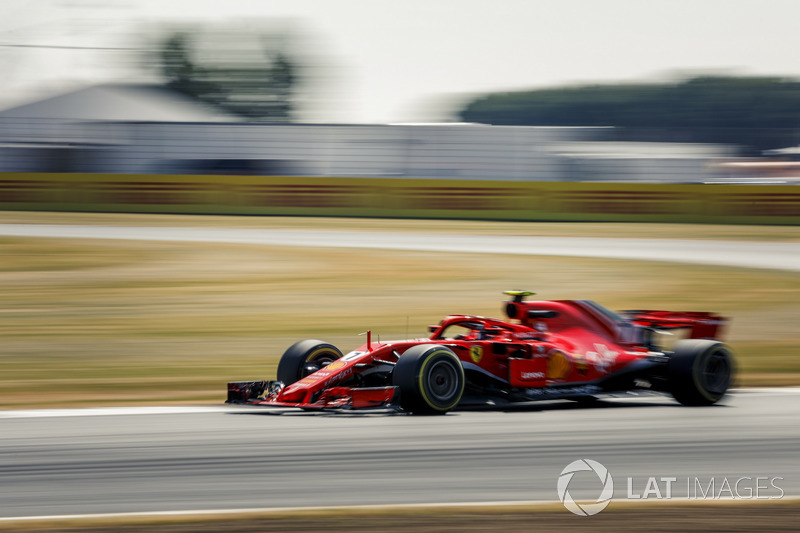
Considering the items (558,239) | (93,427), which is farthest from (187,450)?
(558,239)

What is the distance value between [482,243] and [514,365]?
51.4 ft

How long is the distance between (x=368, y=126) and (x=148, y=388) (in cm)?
2957

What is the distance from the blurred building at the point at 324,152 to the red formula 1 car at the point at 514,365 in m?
29.2

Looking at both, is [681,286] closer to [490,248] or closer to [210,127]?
[490,248]

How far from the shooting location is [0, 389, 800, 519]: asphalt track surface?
5559 mm

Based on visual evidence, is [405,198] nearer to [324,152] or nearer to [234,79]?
[324,152]

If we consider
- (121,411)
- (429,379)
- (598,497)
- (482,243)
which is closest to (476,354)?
(429,379)

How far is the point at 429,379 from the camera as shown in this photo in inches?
300

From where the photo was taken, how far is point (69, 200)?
105 feet

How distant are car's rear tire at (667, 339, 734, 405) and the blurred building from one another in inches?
1159

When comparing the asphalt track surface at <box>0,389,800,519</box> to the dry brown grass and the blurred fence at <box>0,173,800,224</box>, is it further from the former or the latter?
the blurred fence at <box>0,173,800,224</box>

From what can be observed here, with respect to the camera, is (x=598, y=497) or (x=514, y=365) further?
(x=514, y=365)

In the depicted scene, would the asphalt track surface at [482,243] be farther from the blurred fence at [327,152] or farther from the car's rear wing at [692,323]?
the blurred fence at [327,152]

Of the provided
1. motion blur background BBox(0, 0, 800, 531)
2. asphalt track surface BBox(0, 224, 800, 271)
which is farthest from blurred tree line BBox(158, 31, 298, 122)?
asphalt track surface BBox(0, 224, 800, 271)
